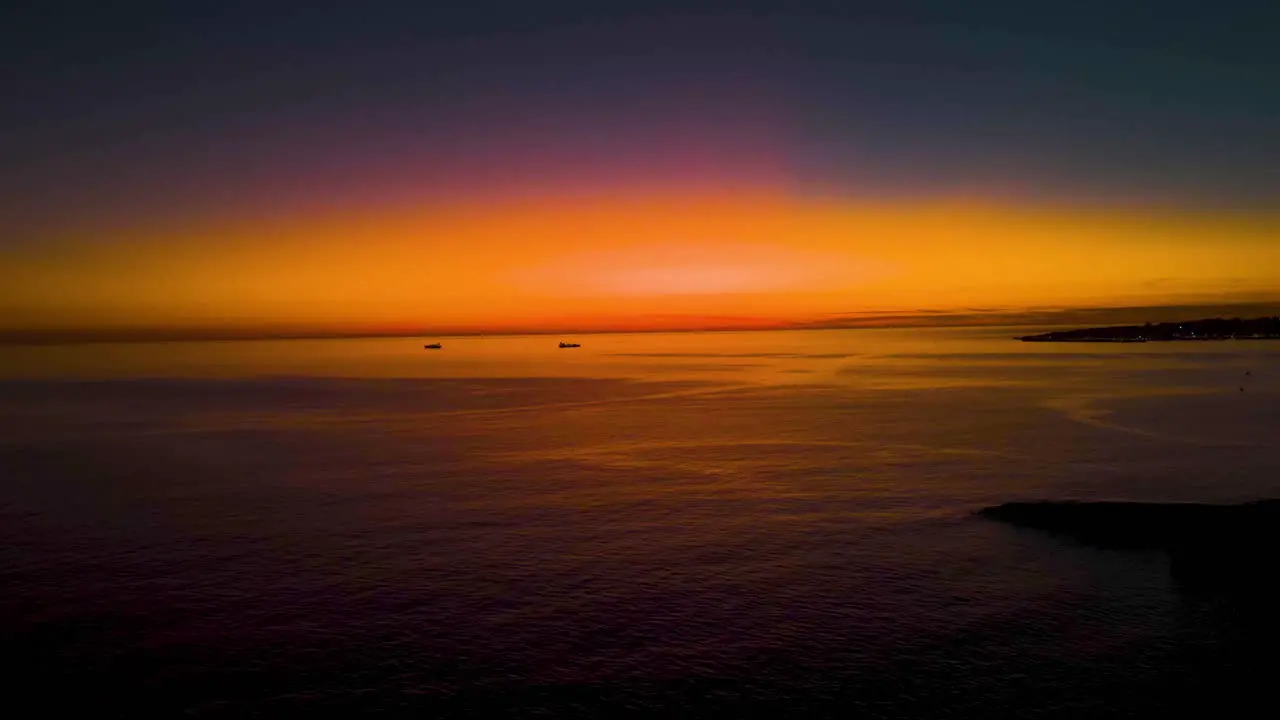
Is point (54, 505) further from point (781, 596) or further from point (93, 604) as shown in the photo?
point (781, 596)

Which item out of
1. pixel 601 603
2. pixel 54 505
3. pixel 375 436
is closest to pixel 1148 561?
pixel 601 603

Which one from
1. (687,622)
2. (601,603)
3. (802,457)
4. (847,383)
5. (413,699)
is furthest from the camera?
(847,383)

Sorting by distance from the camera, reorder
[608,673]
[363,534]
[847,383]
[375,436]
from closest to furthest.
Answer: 1. [608,673]
2. [363,534]
3. [375,436]
4. [847,383]

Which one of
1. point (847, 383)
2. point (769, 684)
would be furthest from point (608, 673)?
point (847, 383)

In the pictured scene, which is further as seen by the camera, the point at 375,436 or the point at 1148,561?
the point at 375,436

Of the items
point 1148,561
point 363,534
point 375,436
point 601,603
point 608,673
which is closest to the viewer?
point 608,673

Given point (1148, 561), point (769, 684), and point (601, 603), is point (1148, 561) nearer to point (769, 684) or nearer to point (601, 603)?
point (769, 684)
